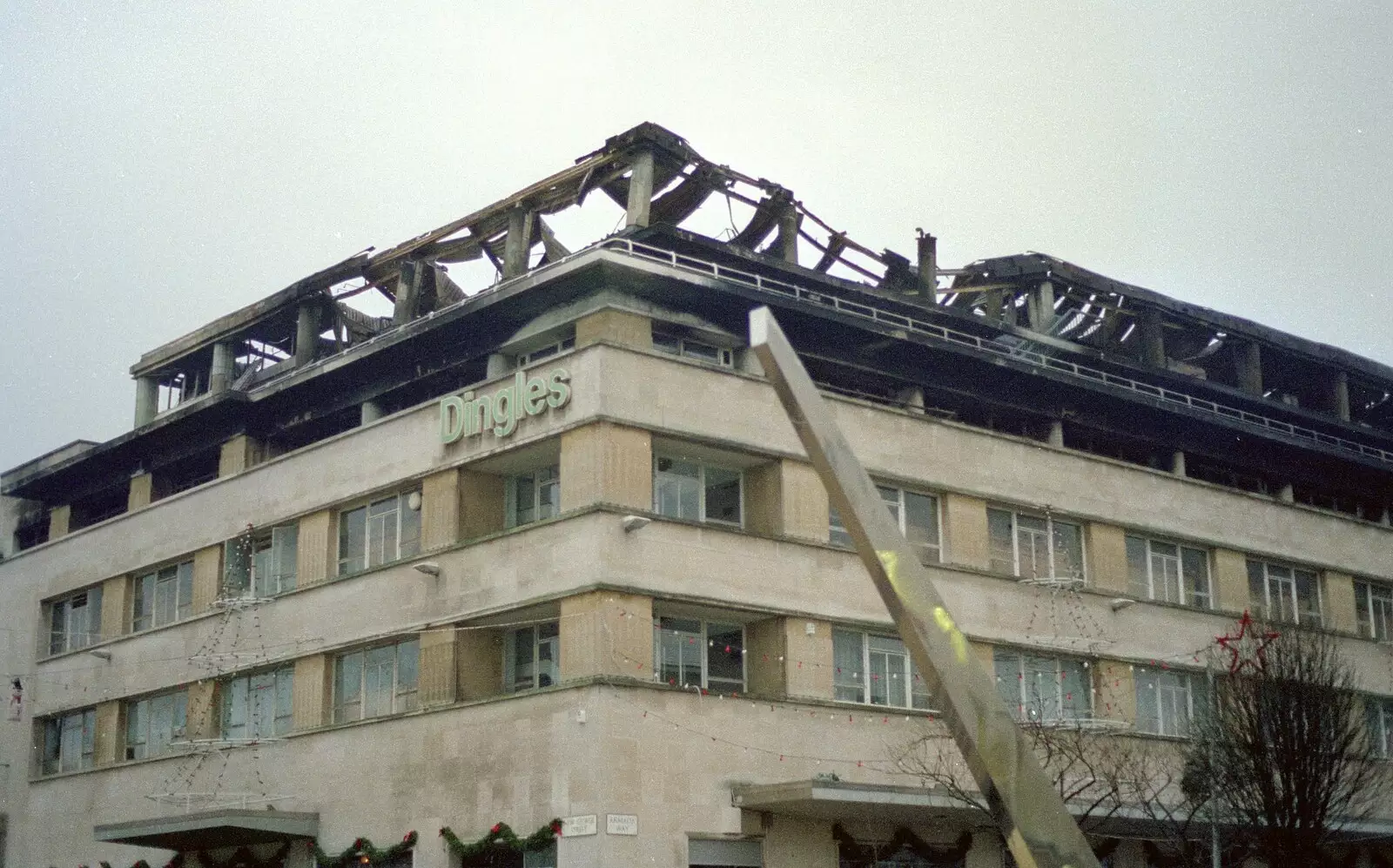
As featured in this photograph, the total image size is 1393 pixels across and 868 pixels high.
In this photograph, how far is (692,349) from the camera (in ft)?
133

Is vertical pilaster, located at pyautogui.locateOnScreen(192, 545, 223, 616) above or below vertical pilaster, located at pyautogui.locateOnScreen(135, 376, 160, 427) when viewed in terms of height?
below

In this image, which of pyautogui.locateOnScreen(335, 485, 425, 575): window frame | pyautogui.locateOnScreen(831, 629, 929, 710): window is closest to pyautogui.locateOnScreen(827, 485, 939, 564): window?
pyautogui.locateOnScreen(831, 629, 929, 710): window

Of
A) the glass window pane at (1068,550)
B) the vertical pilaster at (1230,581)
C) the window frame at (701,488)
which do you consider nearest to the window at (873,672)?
the window frame at (701,488)

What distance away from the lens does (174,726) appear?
46719 millimetres

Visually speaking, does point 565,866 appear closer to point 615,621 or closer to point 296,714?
point 615,621

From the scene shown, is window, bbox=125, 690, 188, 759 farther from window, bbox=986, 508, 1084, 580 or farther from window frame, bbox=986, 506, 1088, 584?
window, bbox=986, 508, 1084, 580

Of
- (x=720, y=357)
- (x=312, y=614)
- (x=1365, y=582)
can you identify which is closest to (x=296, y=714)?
(x=312, y=614)

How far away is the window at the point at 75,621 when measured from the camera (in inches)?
2012

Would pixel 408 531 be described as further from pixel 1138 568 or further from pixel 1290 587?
pixel 1290 587

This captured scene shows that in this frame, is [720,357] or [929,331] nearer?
[720,357]

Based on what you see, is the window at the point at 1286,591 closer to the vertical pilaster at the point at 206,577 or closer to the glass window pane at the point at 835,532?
the glass window pane at the point at 835,532

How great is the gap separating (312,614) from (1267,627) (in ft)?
78.2

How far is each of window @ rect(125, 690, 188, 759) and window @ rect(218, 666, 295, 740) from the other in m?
1.75

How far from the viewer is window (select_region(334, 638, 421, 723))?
40.1 m
